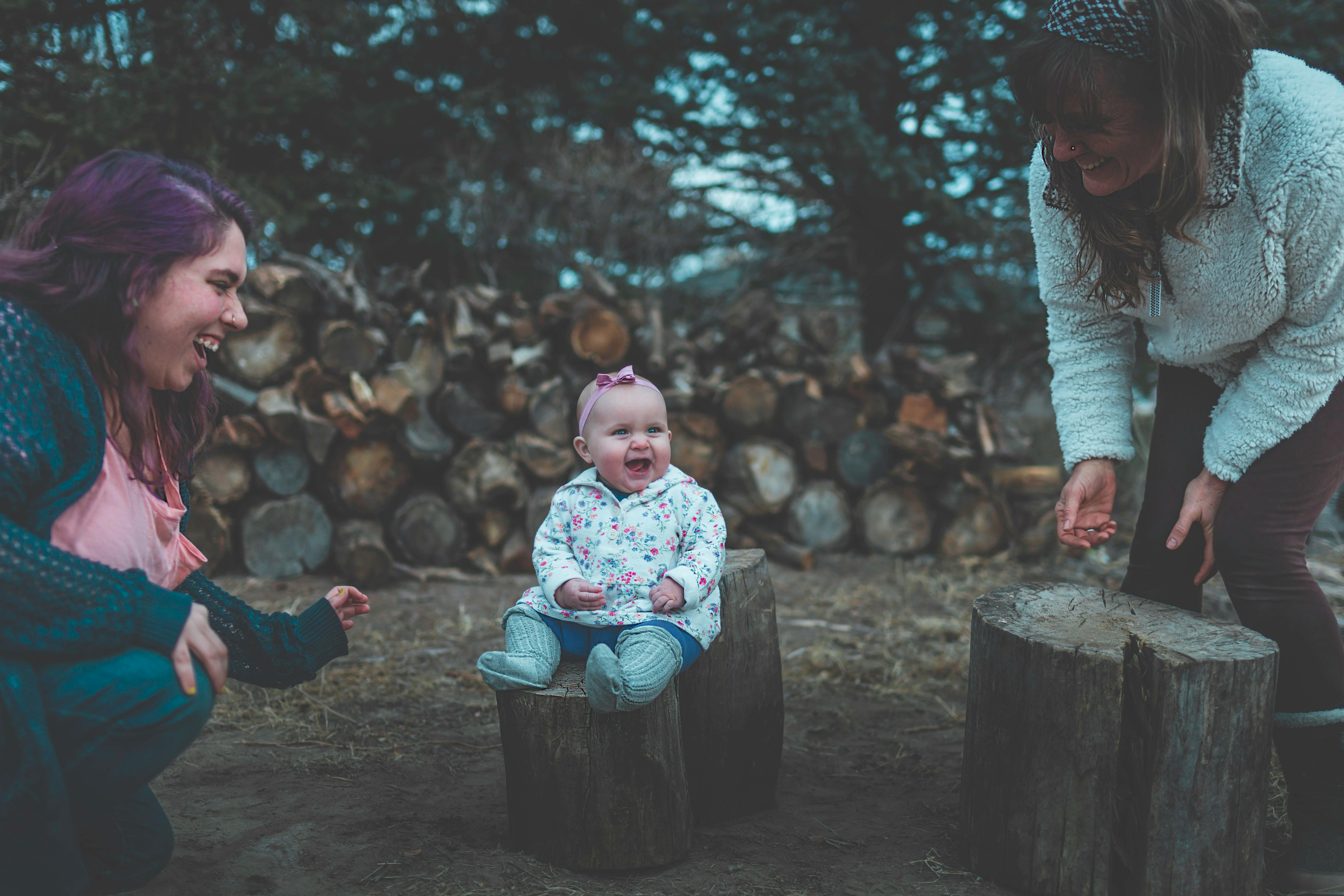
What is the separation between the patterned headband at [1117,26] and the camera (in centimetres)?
179

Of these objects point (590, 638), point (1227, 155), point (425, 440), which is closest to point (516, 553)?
point (425, 440)

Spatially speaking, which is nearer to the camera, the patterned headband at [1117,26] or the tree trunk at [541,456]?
the patterned headband at [1117,26]

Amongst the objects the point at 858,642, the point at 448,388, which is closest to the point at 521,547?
the point at 448,388

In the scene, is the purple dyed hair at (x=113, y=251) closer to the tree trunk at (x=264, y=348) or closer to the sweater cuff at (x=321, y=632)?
the sweater cuff at (x=321, y=632)

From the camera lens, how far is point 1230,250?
202 centimetres

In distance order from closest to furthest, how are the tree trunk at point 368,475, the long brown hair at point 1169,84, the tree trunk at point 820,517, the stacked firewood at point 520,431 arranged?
the long brown hair at point 1169,84 → the stacked firewood at point 520,431 → the tree trunk at point 368,475 → the tree trunk at point 820,517

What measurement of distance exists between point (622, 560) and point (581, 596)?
0.22m

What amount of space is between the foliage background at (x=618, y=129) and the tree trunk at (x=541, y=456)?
324 centimetres

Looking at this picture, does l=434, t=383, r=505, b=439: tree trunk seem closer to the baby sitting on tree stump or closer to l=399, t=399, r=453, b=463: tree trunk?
l=399, t=399, r=453, b=463: tree trunk

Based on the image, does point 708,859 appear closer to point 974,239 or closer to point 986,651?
point 986,651

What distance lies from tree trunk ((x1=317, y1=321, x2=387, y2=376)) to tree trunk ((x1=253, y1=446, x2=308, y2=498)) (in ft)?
1.69

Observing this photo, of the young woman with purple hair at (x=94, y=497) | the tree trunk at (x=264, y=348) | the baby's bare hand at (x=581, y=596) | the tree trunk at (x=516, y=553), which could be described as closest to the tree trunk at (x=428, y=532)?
the tree trunk at (x=516, y=553)

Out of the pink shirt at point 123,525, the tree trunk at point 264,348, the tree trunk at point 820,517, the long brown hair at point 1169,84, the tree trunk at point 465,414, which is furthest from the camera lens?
the tree trunk at point 820,517

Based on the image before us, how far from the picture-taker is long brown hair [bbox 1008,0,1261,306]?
179cm
